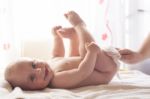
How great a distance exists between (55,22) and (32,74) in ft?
2.30

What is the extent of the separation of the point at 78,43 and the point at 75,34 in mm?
42

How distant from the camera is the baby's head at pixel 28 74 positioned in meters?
1.15

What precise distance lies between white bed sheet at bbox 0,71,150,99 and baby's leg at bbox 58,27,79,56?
9.1 inches

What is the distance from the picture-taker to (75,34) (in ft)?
4.53

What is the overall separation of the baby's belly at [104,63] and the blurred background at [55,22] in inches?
23.5

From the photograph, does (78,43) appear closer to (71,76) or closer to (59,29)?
(59,29)

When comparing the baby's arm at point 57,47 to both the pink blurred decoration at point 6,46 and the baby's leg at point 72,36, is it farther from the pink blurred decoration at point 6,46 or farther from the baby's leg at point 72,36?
the pink blurred decoration at point 6,46

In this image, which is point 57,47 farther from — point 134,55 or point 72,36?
point 134,55

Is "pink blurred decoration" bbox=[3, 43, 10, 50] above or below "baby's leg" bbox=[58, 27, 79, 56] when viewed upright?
below

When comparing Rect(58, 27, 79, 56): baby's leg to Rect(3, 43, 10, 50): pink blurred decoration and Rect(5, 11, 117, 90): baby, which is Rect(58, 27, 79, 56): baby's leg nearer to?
Rect(5, 11, 117, 90): baby

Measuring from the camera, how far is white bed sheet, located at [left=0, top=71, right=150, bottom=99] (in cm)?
98

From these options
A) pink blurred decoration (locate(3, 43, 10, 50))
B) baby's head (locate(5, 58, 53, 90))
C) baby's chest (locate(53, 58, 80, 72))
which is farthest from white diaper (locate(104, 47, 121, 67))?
pink blurred decoration (locate(3, 43, 10, 50))

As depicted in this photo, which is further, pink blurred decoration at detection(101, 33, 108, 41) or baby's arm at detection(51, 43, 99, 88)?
pink blurred decoration at detection(101, 33, 108, 41)

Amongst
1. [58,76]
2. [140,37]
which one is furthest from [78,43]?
[140,37]
